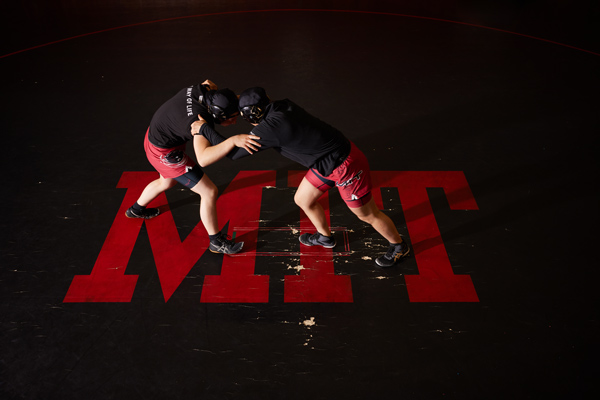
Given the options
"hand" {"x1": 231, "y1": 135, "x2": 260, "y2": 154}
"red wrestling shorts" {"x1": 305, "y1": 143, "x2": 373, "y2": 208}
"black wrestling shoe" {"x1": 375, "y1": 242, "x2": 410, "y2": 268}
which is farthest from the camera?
"black wrestling shoe" {"x1": 375, "y1": 242, "x2": 410, "y2": 268}

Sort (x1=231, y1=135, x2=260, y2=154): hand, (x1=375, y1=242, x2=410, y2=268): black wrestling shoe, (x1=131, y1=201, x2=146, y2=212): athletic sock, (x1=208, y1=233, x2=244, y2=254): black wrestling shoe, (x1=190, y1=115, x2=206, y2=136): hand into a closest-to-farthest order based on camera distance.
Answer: (x1=231, y1=135, x2=260, y2=154): hand, (x1=190, y1=115, x2=206, y2=136): hand, (x1=375, y1=242, x2=410, y2=268): black wrestling shoe, (x1=208, y1=233, x2=244, y2=254): black wrestling shoe, (x1=131, y1=201, x2=146, y2=212): athletic sock

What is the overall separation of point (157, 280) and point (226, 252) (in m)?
0.69

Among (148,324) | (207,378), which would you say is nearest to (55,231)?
(148,324)

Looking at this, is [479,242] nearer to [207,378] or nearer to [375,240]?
[375,240]

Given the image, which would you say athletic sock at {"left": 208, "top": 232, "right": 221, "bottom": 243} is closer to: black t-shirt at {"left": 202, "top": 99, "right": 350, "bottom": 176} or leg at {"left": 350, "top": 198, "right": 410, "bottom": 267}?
black t-shirt at {"left": 202, "top": 99, "right": 350, "bottom": 176}

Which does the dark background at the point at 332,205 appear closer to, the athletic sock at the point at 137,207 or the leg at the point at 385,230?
the leg at the point at 385,230

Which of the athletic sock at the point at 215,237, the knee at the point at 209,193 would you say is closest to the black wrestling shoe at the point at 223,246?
the athletic sock at the point at 215,237

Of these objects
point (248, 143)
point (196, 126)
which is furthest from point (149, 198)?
point (248, 143)

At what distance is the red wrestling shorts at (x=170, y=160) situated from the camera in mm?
3842

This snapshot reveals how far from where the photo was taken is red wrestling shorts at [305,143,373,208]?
11.4ft

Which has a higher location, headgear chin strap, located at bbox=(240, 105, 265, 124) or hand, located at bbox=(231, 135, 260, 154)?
headgear chin strap, located at bbox=(240, 105, 265, 124)

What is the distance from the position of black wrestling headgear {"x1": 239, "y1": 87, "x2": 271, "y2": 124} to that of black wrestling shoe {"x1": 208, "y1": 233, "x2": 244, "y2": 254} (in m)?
1.47

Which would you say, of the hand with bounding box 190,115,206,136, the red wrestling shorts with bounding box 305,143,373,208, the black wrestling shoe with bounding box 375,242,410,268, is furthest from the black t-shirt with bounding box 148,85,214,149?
the black wrestling shoe with bounding box 375,242,410,268

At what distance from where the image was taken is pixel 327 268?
414 cm
